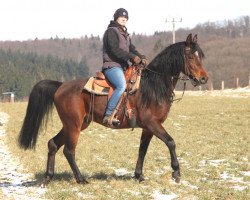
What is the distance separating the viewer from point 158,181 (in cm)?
877

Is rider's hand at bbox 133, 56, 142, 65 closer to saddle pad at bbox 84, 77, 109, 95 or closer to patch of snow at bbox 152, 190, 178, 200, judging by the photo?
saddle pad at bbox 84, 77, 109, 95

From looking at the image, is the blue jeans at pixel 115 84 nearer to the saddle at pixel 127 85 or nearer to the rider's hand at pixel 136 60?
the saddle at pixel 127 85

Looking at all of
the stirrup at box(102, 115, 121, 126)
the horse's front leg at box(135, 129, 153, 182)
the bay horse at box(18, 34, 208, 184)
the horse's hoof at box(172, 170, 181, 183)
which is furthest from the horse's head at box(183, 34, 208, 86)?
the horse's hoof at box(172, 170, 181, 183)

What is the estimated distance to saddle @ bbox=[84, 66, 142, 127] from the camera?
8.40 metres

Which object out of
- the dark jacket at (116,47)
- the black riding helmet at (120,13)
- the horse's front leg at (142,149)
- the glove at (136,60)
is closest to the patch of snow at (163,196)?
the horse's front leg at (142,149)

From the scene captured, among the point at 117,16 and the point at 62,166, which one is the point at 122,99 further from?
the point at 62,166

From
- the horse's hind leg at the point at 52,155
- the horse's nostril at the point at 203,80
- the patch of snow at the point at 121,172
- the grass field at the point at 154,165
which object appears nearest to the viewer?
the grass field at the point at 154,165

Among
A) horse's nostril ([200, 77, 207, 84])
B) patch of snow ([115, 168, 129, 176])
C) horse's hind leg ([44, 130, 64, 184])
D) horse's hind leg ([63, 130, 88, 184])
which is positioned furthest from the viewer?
patch of snow ([115, 168, 129, 176])

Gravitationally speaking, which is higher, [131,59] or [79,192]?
[131,59]

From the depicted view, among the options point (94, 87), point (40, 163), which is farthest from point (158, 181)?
point (40, 163)

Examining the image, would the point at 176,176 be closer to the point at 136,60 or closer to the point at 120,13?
the point at 136,60

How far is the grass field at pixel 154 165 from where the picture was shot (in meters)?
7.83

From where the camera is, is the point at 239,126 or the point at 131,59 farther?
the point at 239,126

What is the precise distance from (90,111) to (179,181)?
7.75 feet
